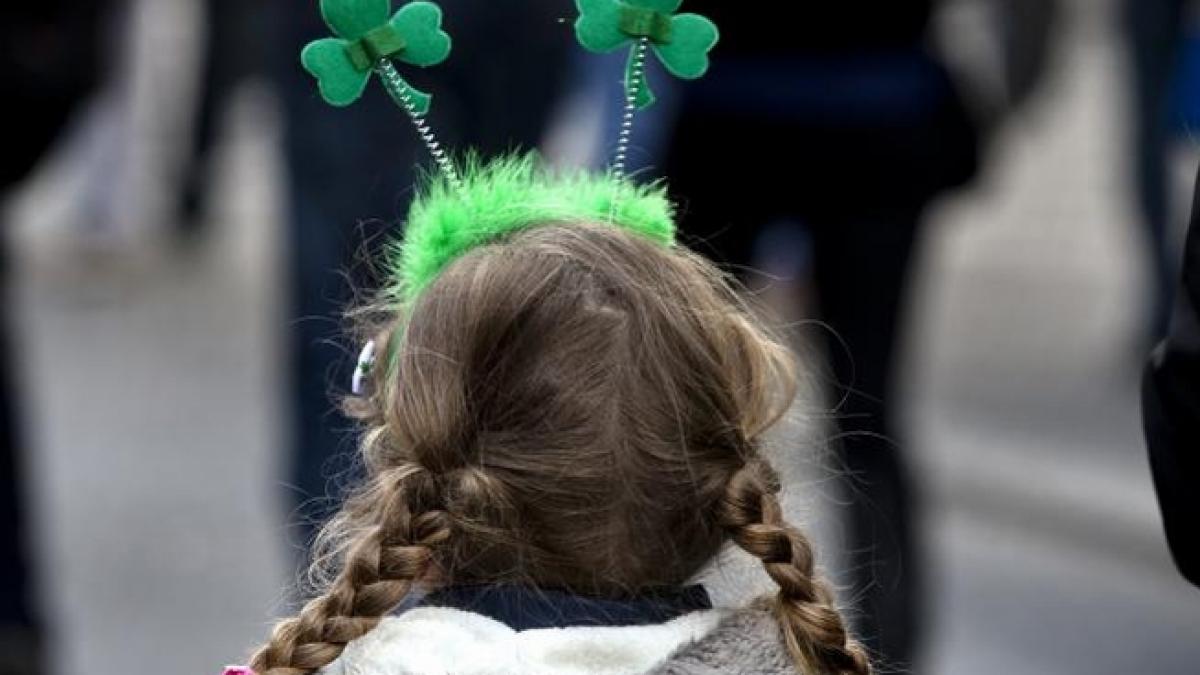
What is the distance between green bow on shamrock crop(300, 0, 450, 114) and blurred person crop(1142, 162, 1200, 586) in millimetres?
588

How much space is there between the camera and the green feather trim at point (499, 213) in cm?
192

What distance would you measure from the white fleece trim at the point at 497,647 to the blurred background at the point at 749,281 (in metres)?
0.15

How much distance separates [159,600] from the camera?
5.38 metres

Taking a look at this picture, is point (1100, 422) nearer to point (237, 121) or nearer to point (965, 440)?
point (965, 440)

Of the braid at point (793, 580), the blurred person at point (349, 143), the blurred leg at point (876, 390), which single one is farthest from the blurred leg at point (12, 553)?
the braid at point (793, 580)

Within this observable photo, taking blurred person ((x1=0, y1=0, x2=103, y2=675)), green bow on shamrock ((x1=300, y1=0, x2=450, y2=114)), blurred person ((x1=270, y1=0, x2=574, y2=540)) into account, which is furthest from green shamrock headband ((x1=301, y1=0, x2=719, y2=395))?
blurred person ((x1=0, y1=0, x2=103, y2=675))

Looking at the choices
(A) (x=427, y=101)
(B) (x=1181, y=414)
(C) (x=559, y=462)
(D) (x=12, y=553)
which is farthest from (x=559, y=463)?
(D) (x=12, y=553)

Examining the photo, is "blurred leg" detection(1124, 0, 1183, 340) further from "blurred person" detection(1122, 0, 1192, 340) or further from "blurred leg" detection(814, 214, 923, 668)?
"blurred leg" detection(814, 214, 923, 668)

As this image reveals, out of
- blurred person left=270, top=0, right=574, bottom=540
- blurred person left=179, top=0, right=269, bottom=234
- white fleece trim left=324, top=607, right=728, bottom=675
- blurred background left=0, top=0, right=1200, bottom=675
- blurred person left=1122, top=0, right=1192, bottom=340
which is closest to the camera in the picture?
white fleece trim left=324, top=607, right=728, bottom=675

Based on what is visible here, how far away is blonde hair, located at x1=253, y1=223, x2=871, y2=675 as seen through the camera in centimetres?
179

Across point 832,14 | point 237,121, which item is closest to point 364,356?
point 832,14

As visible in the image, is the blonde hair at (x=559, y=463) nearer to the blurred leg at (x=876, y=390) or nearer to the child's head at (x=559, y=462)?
the child's head at (x=559, y=462)

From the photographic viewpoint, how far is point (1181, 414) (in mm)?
1896

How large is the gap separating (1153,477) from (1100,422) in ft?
15.6
